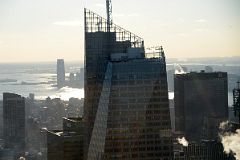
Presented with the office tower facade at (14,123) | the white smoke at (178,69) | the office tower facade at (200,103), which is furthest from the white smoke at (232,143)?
the office tower facade at (14,123)

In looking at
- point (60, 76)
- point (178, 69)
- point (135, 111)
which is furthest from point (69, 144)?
point (60, 76)

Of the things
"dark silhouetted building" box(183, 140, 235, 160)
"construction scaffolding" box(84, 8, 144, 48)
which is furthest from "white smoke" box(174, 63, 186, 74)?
"construction scaffolding" box(84, 8, 144, 48)

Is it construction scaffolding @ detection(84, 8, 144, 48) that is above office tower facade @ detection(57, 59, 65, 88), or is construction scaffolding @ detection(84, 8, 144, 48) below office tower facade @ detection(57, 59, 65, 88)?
above

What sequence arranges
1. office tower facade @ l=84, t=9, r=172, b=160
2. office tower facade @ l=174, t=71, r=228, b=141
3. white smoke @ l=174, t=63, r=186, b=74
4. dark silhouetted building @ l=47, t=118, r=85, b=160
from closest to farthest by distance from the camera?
office tower facade @ l=84, t=9, r=172, b=160 → dark silhouetted building @ l=47, t=118, r=85, b=160 → white smoke @ l=174, t=63, r=186, b=74 → office tower facade @ l=174, t=71, r=228, b=141

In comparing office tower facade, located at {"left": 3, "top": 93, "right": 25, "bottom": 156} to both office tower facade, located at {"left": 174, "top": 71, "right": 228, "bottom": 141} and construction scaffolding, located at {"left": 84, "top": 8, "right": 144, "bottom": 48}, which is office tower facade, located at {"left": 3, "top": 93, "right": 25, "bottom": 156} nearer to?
office tower facade, located at {"left": 174, "top": 71, "right": 228, "bottom": 141}

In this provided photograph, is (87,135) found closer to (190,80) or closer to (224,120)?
(224,120)
